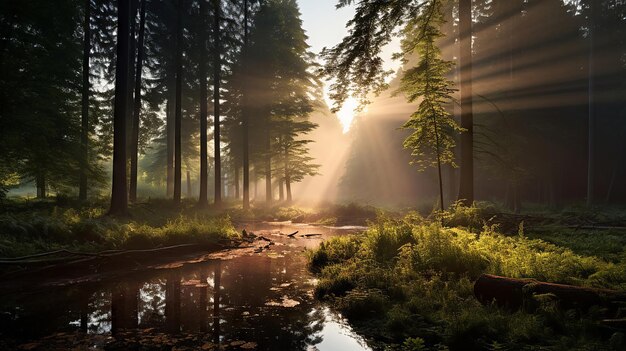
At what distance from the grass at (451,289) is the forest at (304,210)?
38 millimetres

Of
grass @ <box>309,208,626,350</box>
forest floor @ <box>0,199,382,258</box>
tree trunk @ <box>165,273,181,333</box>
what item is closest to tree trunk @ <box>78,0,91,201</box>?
forest floor @ <box>0,199,382,258</box>

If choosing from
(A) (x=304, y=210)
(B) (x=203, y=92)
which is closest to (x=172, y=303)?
(B) (x=203, y=92)

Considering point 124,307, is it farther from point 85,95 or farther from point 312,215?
point 312,215

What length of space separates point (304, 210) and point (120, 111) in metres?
16.0

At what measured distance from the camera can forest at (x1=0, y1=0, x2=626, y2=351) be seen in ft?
16.9

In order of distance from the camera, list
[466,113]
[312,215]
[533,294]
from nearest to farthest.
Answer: [533,294] → [466,113] → [312,215]

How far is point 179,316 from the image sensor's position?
572 cm

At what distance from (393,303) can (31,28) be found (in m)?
19.4

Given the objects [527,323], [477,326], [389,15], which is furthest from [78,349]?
[389,15]

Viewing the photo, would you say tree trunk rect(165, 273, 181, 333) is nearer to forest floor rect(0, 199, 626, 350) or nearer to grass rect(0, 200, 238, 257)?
forest floor rect(0, 199, 626, 350)

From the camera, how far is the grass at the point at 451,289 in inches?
175

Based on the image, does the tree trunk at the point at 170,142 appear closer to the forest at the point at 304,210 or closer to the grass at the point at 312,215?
the forest at the point at 304,210

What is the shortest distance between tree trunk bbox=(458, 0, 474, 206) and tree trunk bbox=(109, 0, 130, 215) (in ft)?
45.2

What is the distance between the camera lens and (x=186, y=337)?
4.86 metres
